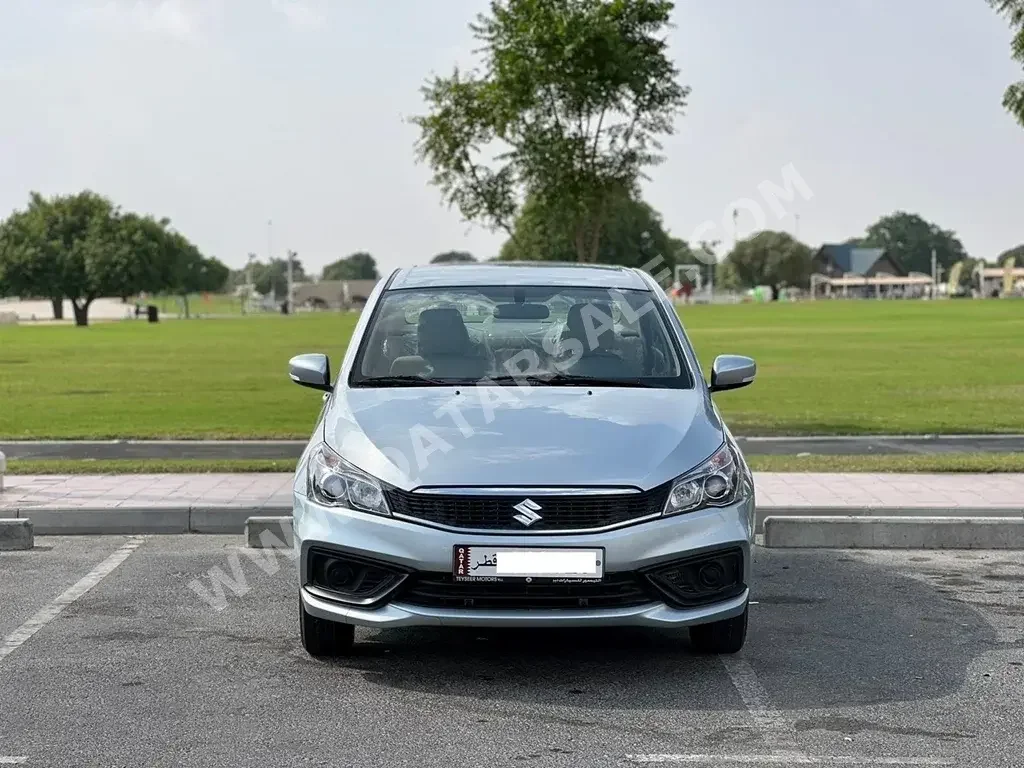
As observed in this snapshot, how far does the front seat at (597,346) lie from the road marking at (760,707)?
141cm

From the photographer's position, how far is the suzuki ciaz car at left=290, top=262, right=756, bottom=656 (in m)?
5.22

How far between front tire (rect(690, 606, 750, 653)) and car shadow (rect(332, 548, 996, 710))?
0.06 meters

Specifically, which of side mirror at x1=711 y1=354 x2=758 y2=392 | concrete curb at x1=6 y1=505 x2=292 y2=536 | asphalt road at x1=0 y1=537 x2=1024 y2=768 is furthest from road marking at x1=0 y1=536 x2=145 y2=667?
side mirror at x1=711 y1=354 x2=758 y2=392

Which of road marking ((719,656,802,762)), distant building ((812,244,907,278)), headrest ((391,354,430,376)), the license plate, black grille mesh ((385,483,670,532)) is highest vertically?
distant building ((812,244,907,278))

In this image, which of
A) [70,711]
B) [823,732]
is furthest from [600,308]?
[70,711]

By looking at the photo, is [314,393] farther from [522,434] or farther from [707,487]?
[707,487]

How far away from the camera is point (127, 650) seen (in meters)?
5.98

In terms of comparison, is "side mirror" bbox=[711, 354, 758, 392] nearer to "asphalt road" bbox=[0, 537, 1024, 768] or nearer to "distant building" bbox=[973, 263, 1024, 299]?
"asphalt road" bbox=[0, 537, 1024, 768]

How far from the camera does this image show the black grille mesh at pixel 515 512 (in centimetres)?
523

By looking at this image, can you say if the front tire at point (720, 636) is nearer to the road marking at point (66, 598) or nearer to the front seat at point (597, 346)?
the front seat at point (597, 346)

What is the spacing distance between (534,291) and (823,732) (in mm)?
2865

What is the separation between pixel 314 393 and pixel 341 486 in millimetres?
17013

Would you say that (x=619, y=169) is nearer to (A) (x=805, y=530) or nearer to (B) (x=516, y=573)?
(A) (x=805, y=530)

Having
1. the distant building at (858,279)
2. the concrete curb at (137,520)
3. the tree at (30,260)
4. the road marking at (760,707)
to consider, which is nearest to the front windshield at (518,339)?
the road marking at (760,707)
